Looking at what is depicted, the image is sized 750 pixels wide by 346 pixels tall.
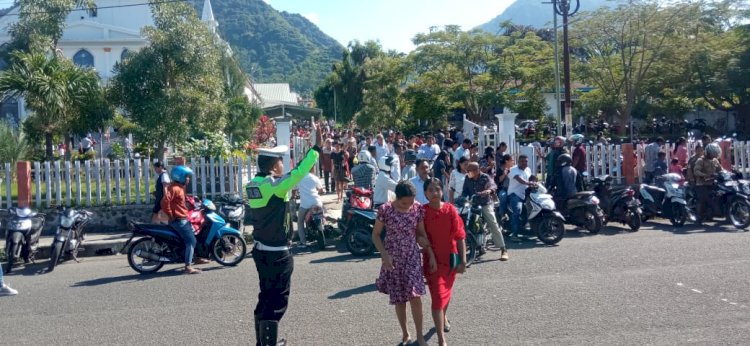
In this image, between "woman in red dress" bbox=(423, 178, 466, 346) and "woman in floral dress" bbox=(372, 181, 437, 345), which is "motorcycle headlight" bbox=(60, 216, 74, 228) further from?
"woman in red dress" bbox=(423, 178, 466, 346)

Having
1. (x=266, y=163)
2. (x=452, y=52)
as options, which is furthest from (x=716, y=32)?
(x=266, y=163)

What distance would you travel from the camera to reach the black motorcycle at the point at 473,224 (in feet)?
32.4

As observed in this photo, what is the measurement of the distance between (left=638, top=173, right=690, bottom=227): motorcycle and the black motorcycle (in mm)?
4560

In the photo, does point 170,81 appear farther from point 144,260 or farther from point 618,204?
point 618,204

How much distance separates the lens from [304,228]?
39.0ft

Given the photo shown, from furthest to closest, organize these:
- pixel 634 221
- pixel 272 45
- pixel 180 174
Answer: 1. pixel 272 45
2. pixel 634 221
3. pixel 180 174

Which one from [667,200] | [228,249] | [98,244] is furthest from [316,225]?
[667,200]

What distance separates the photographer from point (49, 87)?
51.1 feet

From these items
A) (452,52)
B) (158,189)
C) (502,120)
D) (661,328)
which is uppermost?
(452,52)

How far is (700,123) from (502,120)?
22495 mm

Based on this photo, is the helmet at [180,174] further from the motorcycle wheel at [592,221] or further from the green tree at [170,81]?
the motorcycle wheel at [592,221]

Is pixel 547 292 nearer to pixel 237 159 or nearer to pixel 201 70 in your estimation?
pixel 237 159

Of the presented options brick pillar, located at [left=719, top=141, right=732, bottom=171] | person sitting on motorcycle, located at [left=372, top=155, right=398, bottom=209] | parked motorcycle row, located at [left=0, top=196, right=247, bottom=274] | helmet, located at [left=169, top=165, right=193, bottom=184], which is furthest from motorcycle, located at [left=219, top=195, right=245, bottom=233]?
brick pillar, located at [left=719, top=141, right=732, bottom=171]

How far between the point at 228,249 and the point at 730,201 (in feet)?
27.4
